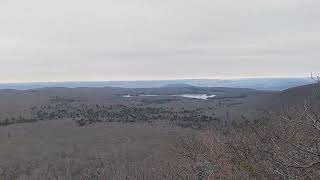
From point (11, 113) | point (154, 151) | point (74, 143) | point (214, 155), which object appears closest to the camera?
point (214, 155)

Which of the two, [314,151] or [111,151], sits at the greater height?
[314,151]

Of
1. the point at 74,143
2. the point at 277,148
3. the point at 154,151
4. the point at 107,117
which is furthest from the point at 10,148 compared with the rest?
the point at 277,148

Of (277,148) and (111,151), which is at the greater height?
(277,148)

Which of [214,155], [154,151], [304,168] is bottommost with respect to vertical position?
[154,151]

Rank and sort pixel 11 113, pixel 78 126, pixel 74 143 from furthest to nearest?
pixel 11 113 < pixel 78 126 < pixel 74 143

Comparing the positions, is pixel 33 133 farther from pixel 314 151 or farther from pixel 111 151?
pixel 314 151

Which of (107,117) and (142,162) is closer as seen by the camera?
(142,162)

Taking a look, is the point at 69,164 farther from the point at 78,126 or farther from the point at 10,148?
the point at 78,126

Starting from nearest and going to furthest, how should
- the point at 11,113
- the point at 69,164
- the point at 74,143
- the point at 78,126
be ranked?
the point at 69,164 < the point at 74,143 < the point at 78,126 < the point at 11,113

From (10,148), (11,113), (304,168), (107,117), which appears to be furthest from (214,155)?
(11,113)
